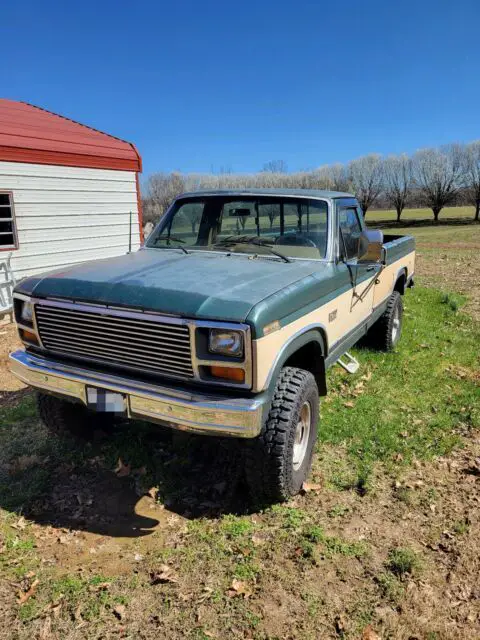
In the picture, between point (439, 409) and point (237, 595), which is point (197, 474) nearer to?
point (237, 595)

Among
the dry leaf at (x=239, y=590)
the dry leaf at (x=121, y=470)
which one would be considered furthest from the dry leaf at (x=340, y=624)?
the dry leaf at (x=121, y=470)

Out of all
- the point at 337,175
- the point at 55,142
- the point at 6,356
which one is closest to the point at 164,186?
the point at 337,175

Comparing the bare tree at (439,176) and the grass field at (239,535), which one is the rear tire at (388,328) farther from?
the bare tree at (439,176)

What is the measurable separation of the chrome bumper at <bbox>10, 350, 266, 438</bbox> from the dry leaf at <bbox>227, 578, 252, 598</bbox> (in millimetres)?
820

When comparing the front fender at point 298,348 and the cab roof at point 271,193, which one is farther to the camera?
the cab roof at point 271,193

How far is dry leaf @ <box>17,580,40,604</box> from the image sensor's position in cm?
270

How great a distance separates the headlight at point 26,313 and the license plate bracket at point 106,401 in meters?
0.78

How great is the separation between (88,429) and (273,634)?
246 centimetres

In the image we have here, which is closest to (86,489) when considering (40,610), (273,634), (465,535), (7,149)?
(40,610)

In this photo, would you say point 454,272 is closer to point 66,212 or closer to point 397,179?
point 66,212

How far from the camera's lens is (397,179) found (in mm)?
57250

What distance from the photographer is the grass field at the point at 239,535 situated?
2588 mm

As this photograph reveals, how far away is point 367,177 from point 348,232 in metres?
57.8

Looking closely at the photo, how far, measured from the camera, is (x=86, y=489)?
3.71 metres
